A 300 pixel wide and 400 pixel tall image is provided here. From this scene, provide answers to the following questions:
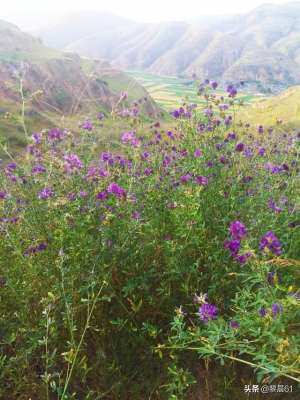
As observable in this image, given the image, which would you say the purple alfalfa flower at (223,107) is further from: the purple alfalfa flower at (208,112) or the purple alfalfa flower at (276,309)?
the purple alfalfa flower at (276,309)

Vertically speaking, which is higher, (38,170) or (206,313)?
(38,170)

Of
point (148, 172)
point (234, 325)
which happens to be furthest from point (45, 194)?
point (234, 325)

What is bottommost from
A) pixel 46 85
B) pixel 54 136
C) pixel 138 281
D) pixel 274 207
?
pixel 46 85

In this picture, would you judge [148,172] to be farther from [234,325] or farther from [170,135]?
[234,325]

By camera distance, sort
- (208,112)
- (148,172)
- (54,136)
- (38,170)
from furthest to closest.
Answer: (208,112) → (148,172) → (54,136) → (38,170)

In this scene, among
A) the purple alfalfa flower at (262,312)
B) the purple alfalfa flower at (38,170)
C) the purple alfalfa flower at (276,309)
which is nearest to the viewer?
the purple alfalfa flower at (276,309)

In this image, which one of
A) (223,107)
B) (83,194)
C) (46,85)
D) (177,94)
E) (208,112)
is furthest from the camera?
(177,94)

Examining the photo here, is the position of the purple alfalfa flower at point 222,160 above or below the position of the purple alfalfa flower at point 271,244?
below

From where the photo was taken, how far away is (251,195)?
5.15 metres

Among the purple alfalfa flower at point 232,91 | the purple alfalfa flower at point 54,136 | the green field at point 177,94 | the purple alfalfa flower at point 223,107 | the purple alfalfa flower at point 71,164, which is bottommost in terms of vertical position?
the green field at point 177,94

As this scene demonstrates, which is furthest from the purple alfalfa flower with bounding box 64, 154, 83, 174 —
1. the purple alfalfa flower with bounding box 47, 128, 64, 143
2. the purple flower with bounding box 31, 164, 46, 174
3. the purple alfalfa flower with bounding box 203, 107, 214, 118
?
the purple alfalfa flower with bounding box 203, 107, 214, 118

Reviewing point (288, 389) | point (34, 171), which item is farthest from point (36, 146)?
point (288, 389)

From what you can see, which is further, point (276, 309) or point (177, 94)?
point (177, 94)

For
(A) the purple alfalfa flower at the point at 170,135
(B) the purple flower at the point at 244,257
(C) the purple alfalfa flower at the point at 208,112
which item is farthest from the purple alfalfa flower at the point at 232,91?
(B) the purple flower at the point at 244,257
